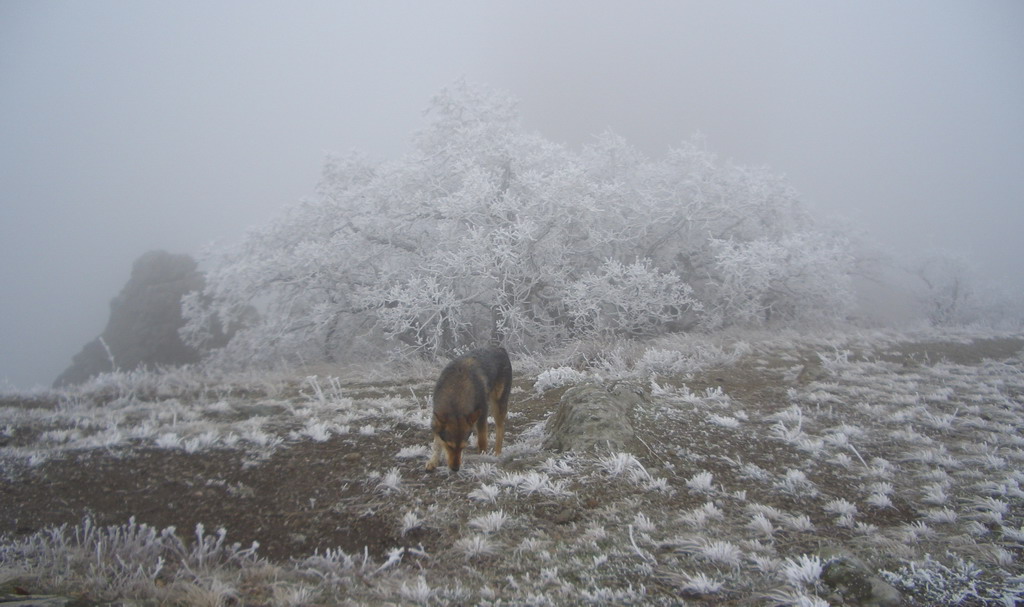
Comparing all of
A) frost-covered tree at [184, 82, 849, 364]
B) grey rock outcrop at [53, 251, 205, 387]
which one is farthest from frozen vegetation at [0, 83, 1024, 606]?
grey rock outcrop at [53, 251, 205, 387]

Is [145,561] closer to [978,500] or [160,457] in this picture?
[160,457]

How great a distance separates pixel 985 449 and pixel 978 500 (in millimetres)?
1880

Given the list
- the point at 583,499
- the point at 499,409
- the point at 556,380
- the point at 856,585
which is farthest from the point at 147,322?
the point at 856,585

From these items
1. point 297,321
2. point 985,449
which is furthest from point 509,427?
point 297,321

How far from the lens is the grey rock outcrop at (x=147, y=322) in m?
28.4

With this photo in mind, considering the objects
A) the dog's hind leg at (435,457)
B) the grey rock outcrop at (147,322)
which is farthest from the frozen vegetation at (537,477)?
the grey rock outcrop at (147,322)

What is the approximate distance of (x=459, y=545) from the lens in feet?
11.4

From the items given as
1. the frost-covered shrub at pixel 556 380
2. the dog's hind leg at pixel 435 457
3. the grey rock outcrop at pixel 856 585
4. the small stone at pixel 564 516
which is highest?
the grey rock outcrop at pixel 856 585

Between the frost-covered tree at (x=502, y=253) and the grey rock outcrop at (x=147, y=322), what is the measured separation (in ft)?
35.4

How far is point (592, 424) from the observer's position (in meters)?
5.34

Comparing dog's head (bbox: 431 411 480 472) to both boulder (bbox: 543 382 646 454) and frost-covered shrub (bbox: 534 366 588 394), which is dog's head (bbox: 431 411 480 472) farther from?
frost-covered shrub (bbox: 534 366 588 394)

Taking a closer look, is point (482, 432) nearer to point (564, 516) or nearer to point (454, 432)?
point (454, 432)

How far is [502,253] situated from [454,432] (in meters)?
10.2

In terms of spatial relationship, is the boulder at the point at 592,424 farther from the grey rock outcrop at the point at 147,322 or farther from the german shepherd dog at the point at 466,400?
the grey rock outcrop at the point at 147,322
